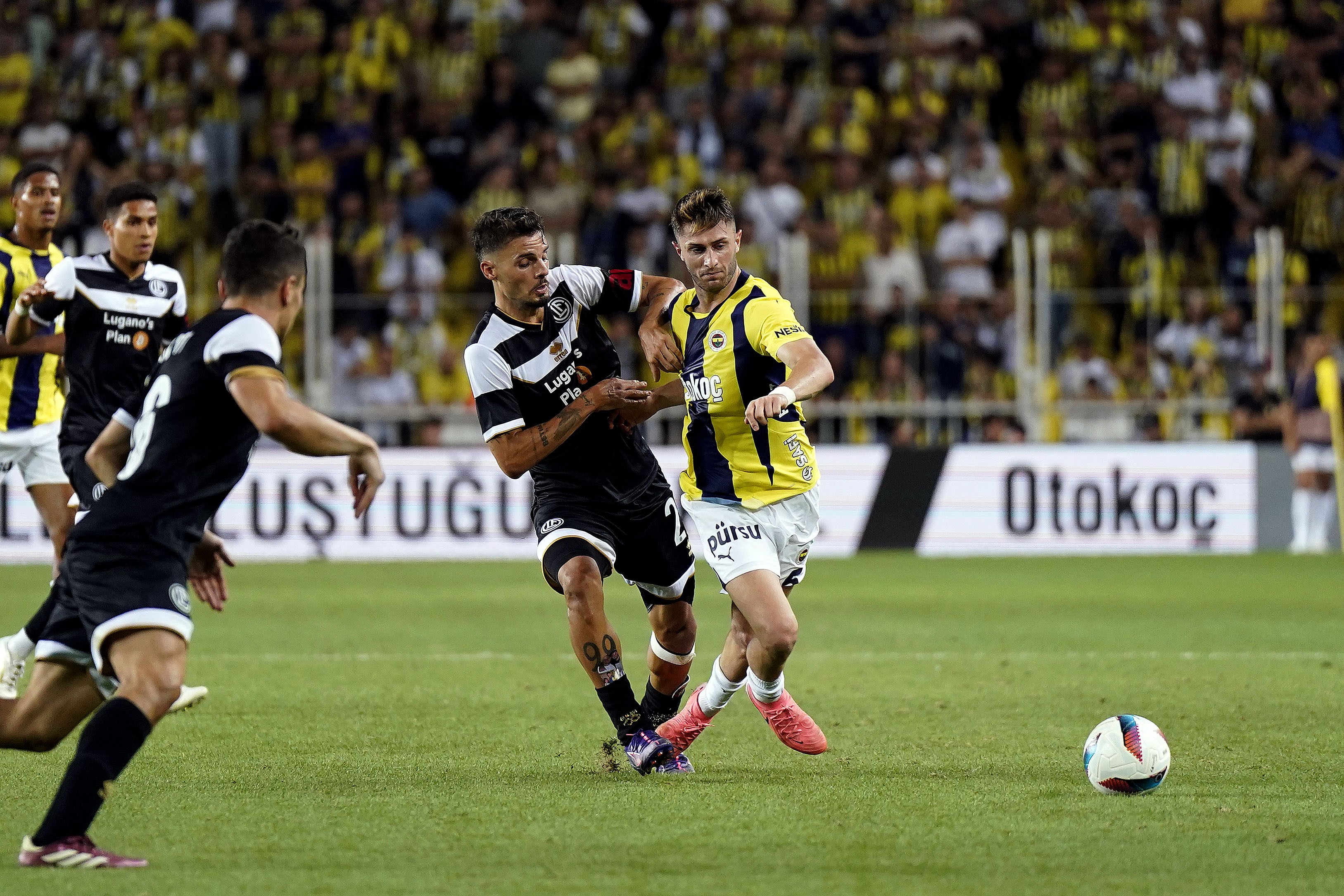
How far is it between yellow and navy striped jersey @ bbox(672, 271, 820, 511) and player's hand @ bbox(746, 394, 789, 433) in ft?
2.48

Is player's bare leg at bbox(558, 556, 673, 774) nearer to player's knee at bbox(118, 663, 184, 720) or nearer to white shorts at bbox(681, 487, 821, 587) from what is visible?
white shorts at bbox(681, 487, 821, 587)

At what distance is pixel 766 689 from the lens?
6.94 meters

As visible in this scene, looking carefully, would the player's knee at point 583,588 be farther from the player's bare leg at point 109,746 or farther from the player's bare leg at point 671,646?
the player's bare leg at point 109,746

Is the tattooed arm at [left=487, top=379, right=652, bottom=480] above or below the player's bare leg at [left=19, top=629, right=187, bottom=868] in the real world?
above

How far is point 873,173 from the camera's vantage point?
21922 millimetres

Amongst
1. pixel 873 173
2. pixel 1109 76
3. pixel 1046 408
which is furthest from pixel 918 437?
pixel 1109 76

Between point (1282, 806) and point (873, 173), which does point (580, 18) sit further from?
point (1282, 806)

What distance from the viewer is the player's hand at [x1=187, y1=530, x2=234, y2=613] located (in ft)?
18.2

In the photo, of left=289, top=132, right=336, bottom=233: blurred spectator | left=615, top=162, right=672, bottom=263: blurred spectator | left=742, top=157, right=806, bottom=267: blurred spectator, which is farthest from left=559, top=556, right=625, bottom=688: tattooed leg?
left=289, top=132, right=336, bottom=233: blurred spectator

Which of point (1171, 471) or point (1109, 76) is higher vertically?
→ point (1109, 76)

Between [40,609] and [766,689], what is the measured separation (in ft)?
11.1

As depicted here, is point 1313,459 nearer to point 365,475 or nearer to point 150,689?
point 365,475

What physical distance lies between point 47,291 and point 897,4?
54.1 feet

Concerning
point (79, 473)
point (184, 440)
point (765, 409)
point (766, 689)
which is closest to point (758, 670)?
point (766, 689)
